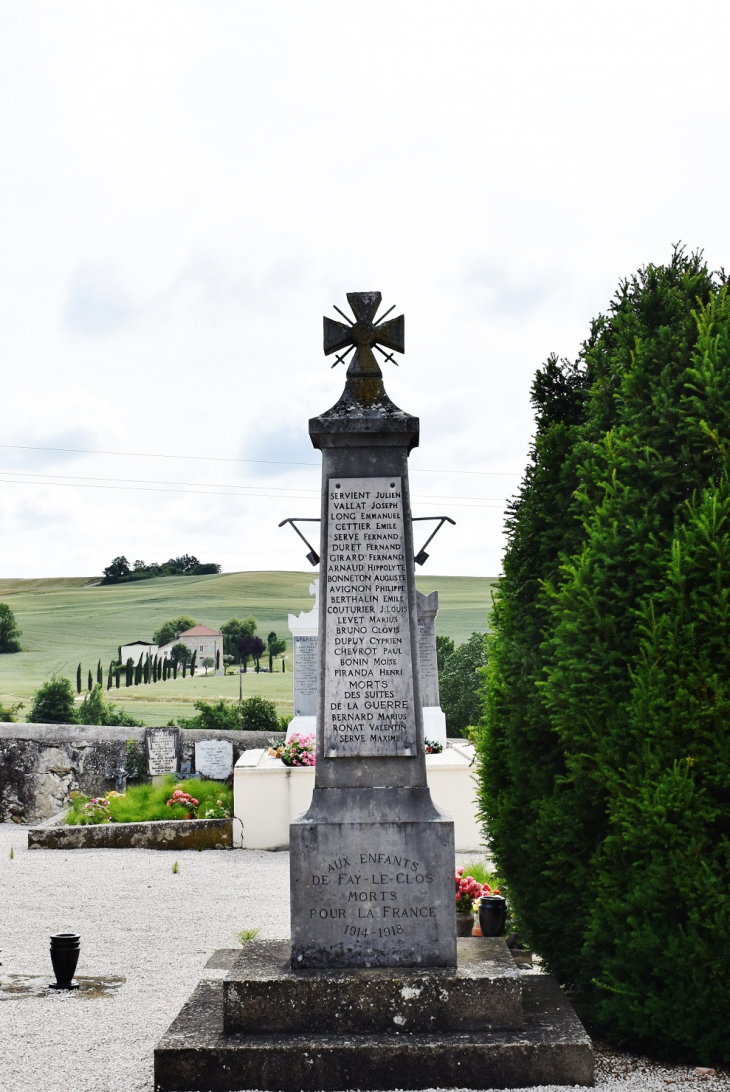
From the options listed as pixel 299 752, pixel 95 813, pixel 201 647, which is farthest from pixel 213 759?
pixel 201 647

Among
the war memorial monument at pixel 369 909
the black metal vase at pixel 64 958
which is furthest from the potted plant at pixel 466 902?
the black metal vase at pixel 64 958

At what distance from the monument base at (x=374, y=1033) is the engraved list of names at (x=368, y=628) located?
3.78 feet

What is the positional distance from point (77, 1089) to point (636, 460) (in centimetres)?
414

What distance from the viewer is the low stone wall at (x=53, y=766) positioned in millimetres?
16781

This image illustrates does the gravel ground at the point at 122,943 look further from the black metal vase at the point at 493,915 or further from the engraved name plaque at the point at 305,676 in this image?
the engraved name plaque at the point at 305,676

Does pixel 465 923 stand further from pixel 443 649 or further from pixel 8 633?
pixel 8 633

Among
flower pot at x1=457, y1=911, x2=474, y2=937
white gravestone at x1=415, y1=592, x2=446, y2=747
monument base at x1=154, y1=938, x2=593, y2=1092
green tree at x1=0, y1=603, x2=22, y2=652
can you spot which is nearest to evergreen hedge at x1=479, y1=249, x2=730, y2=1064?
monument base at x1=154, y1=938, x2=593, y2=1092

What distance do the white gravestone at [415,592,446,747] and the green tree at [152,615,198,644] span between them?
2886 cm

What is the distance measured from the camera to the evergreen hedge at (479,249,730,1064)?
15.3 feet

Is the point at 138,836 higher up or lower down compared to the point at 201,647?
lower down

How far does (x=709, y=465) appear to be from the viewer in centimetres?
504

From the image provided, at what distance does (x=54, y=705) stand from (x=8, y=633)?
17318 millimetres

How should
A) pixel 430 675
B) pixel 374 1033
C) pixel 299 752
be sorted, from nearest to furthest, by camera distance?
pixel 374 1033, pixel 299 752, pixel 430 675

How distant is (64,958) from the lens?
6.52 metres
